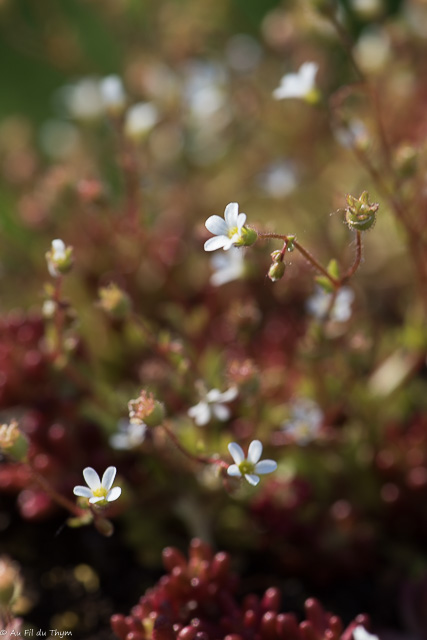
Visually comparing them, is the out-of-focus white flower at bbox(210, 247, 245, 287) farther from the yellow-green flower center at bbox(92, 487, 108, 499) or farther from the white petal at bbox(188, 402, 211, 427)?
the yellow-green flower center at bbox(92, 487, 108, 499)

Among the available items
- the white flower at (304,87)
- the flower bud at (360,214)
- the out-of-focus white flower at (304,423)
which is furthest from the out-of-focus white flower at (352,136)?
the out-of-focus white flower at (304,423)

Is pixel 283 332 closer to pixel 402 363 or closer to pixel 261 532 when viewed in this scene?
pixel 402 363

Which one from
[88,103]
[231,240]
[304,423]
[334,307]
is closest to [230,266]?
[334,307]

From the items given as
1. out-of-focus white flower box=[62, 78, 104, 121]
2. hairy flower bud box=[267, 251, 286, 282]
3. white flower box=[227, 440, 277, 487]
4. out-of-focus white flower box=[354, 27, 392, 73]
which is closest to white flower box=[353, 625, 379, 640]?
white flower box=[227, 440, 277, 487]

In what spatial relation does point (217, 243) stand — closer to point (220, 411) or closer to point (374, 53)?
point (220, 411)

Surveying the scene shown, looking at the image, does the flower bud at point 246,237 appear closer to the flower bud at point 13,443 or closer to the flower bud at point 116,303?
the flower bud at point 116,303

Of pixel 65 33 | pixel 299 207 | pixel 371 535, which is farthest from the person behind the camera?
pixel 65 33

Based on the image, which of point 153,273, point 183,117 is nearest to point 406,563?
point 153,273
